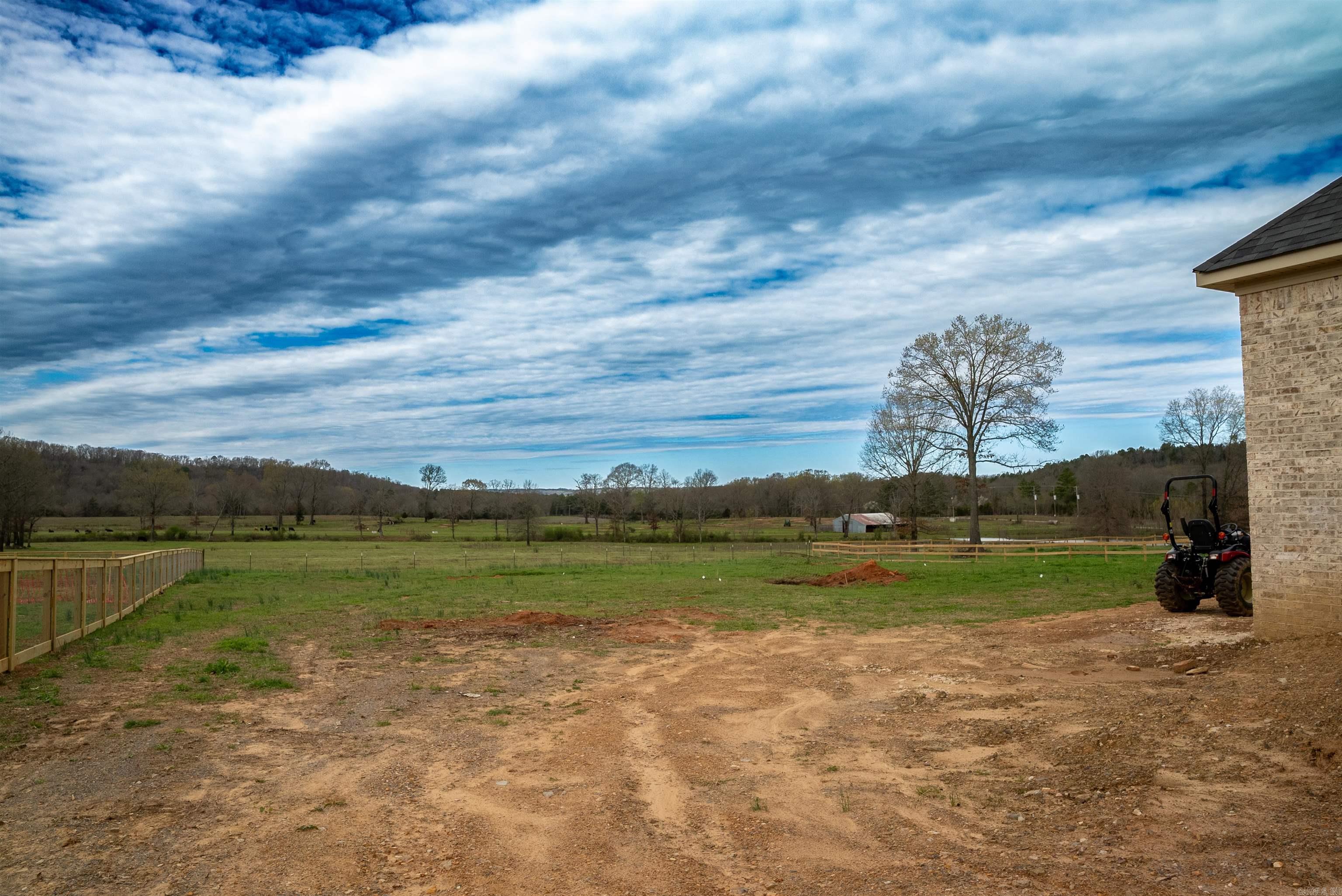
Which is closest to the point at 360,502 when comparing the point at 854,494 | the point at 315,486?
the point at 315,486

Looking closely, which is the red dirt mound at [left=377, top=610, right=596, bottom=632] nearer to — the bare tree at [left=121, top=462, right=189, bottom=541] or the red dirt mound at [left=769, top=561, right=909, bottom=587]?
the red dirt mound at [left=769, top=561, right=909, bottom=587]

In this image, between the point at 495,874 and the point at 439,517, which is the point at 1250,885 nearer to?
the point at 495,874

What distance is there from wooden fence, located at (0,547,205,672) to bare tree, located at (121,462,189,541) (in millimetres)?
61950

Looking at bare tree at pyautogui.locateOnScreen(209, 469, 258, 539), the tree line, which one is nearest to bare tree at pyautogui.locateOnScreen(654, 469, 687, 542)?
the tree line

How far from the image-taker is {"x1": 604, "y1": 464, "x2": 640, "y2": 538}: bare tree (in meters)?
79.2

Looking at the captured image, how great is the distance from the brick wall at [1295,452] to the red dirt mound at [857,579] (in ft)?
52.7

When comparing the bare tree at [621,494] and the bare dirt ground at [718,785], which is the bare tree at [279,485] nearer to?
the bare tree at [621,494]

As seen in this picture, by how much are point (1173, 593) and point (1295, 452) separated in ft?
16.5

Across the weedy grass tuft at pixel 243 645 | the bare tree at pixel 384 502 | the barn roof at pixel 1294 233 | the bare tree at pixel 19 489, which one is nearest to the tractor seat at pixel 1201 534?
the barn roof at pixel 1294 233

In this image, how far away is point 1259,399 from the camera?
1116 centimetres

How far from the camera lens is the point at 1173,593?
49.1 ft

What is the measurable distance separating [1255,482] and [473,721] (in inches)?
426

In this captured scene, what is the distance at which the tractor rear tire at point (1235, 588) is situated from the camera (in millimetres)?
13742

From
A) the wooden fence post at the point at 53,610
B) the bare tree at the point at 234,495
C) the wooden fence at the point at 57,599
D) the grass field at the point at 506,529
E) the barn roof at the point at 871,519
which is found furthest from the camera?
the bare tree at the point at 234,495
